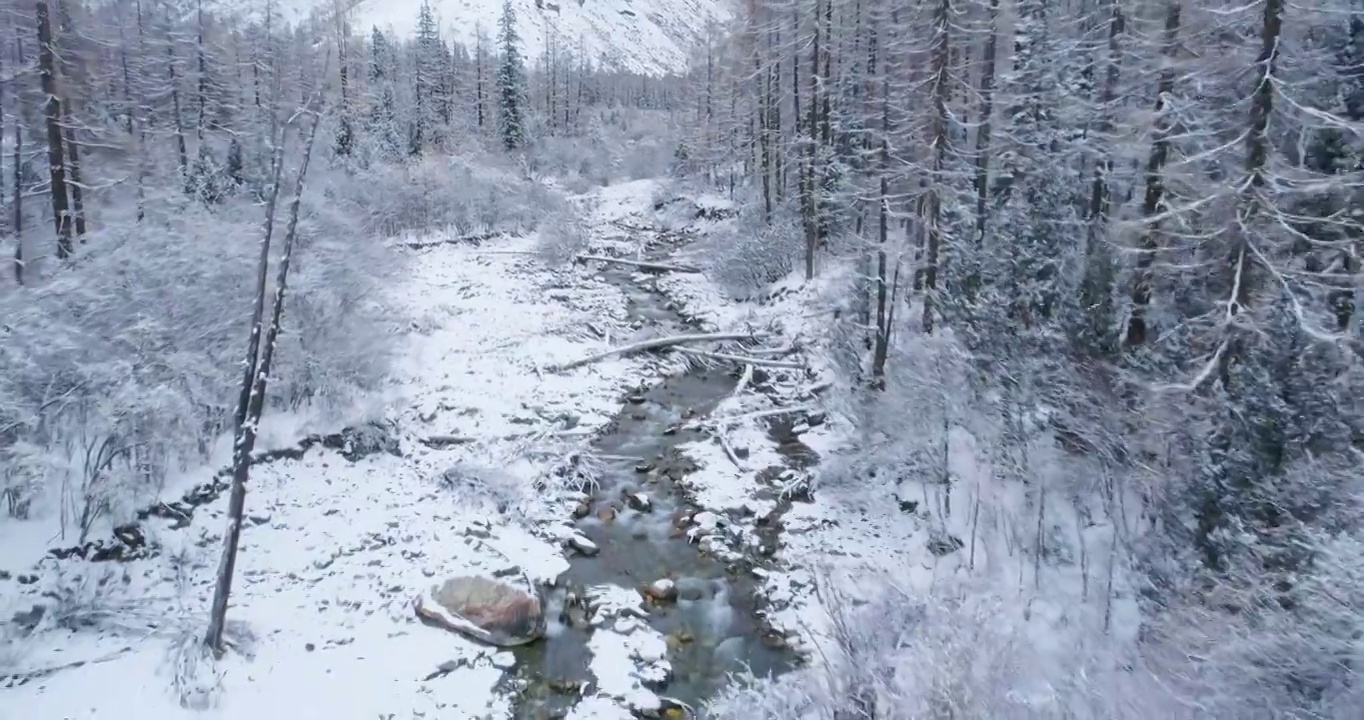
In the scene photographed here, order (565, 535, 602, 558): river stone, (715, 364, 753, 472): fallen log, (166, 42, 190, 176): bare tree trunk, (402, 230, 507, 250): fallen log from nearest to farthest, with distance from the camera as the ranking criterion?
(565, 535, 602, 558): river stone
(715, 364, 753, 472): fallen log
(166, 42, 190, 176): bare tree trunk
(402, 230, 507, 250): fallen log

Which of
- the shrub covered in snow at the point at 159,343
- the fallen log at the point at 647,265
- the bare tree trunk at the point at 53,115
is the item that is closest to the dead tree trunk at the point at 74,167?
the bare tree trunk at the point at 53,115

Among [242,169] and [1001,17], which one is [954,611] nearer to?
[1001,17]

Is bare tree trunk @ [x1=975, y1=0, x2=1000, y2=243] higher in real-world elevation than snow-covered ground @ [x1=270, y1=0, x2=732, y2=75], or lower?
lower

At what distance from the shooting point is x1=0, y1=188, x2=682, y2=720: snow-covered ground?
7430 millimetres

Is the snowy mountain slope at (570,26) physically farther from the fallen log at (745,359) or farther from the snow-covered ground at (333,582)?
the snow-covered ground at (333,582)

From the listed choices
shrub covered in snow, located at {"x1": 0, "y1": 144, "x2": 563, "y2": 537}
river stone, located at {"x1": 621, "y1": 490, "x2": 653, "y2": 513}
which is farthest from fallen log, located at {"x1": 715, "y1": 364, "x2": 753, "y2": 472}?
shrub covered in snow, located at {"x1": 0, "y1": 144, "x2": 563, "y2": 537}

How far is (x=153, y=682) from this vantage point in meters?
7.30

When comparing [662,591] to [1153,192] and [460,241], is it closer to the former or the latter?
[1153,192]

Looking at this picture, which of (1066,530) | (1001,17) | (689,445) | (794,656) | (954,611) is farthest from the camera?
(1001,17)

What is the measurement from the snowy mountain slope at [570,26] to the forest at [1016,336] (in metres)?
104

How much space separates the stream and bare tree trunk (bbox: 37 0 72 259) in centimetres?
1243

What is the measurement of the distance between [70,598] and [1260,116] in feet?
49.4

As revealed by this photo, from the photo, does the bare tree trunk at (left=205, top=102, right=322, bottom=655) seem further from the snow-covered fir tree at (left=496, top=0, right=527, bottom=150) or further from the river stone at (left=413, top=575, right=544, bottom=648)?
the snow-covered fir tree at (left=496, top=0, right=527, bottom=150)

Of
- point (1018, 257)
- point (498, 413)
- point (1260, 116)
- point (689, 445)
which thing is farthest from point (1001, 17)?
point (498, 413)
